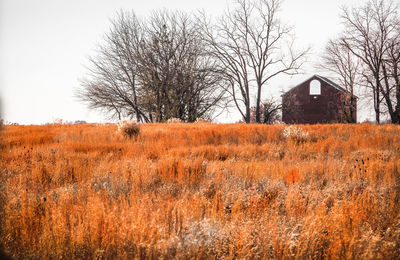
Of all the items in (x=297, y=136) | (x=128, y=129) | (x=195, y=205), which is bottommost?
(x=195, y=205)

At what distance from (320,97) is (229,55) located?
609 inches

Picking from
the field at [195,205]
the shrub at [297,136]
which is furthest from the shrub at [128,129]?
the shrub at [297,136]

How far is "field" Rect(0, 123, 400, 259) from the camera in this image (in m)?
1.79

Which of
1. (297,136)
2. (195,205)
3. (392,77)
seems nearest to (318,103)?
(392,77)

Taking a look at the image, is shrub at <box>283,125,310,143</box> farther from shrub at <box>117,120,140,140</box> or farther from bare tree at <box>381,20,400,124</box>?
bare tree at <box>381,20,400,124</box>

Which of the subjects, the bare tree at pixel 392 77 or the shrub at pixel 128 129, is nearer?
the shrub at pixel 128 129

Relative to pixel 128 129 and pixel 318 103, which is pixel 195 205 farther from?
pixel 318 103

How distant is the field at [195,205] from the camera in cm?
179

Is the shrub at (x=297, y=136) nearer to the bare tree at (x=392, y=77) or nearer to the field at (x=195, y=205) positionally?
the field at (x=195, y=205)

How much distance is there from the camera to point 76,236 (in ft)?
6.07

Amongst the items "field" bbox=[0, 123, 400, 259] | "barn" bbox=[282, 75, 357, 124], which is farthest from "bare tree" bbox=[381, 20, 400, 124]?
"field" bbox=[0, 123, 400, 259]

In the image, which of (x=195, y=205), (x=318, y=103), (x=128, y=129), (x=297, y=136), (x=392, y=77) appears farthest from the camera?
(x=318, y=103)

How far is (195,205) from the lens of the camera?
2377 mm

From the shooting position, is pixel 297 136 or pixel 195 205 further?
pixel 297 136
